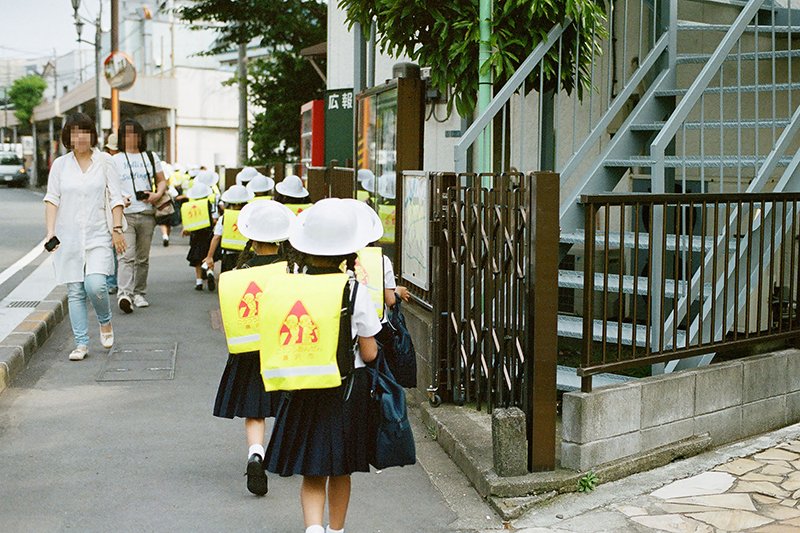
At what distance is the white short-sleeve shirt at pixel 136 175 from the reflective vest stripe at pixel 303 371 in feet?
22.2

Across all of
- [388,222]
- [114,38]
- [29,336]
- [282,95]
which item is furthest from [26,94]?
[388,222]

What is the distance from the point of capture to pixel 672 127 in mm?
5551

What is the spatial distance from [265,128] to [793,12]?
52.9 ft

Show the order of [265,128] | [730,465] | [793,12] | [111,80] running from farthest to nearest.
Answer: [265,128] < [111,80] < [793,12] < [730,465]

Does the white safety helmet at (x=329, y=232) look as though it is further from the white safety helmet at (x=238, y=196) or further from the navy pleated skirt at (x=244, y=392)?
the white safety helmet at (x=238, y=196)

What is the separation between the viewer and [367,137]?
10.2m

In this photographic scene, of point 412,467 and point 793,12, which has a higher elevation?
point 793,12

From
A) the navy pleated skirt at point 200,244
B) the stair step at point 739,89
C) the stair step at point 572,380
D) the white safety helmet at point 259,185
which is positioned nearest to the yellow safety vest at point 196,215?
the navy pleated skirt at point 200,244

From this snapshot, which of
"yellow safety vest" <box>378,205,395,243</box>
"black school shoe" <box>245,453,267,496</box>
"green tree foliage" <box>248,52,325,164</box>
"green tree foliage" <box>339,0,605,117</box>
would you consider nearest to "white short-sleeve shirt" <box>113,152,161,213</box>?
"yellow safety vest" <box>378,205,395,243</box>

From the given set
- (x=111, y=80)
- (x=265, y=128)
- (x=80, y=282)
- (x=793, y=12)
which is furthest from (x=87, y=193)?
(x=265, y=128)

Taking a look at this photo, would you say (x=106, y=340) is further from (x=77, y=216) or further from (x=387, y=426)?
(x=387, y=426)

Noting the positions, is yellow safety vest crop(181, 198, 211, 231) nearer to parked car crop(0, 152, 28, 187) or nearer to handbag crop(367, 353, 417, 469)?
handbag crop(367, 353, 417, 469)

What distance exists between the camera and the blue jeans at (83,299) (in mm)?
7363

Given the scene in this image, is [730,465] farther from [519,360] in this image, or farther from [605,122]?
[605,122]
